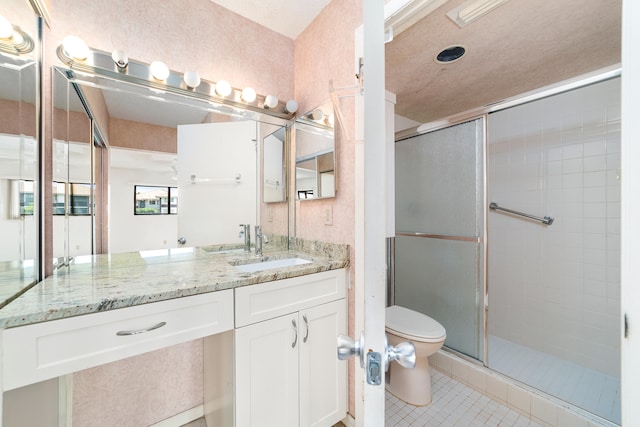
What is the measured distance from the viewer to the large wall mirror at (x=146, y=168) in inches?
45.0

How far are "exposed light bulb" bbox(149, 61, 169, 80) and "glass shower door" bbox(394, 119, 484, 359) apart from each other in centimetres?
189

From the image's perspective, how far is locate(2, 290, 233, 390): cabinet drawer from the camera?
67cm

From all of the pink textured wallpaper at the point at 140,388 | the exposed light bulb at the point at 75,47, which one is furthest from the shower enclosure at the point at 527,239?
the exposed light bulb at the point at 75,47

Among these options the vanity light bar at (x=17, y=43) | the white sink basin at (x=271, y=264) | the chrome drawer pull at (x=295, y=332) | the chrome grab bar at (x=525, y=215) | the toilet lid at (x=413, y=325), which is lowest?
the toilet lid at (x=413, y=325)

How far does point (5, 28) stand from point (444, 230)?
2540 millimetres

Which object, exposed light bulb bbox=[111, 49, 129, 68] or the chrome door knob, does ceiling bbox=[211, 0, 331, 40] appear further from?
the chrome door knob

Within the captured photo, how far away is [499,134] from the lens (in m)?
2.29

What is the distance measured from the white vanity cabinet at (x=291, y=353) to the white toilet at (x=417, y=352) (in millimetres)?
400

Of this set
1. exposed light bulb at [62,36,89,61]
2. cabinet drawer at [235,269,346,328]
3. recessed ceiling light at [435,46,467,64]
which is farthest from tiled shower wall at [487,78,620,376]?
exposed light bulb at [62,36,89,61]

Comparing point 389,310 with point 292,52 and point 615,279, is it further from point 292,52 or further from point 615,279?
point 292,52

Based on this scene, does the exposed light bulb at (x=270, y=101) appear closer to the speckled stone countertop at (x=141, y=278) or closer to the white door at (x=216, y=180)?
the white door at (x=216, y=180)

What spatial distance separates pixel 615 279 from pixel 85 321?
119 inches

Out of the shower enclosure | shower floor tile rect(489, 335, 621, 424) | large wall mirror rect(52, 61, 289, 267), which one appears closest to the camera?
large wall mirror rect(52, 61, 289, 267)

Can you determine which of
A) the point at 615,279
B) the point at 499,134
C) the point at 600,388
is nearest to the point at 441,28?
the point at 499,134
